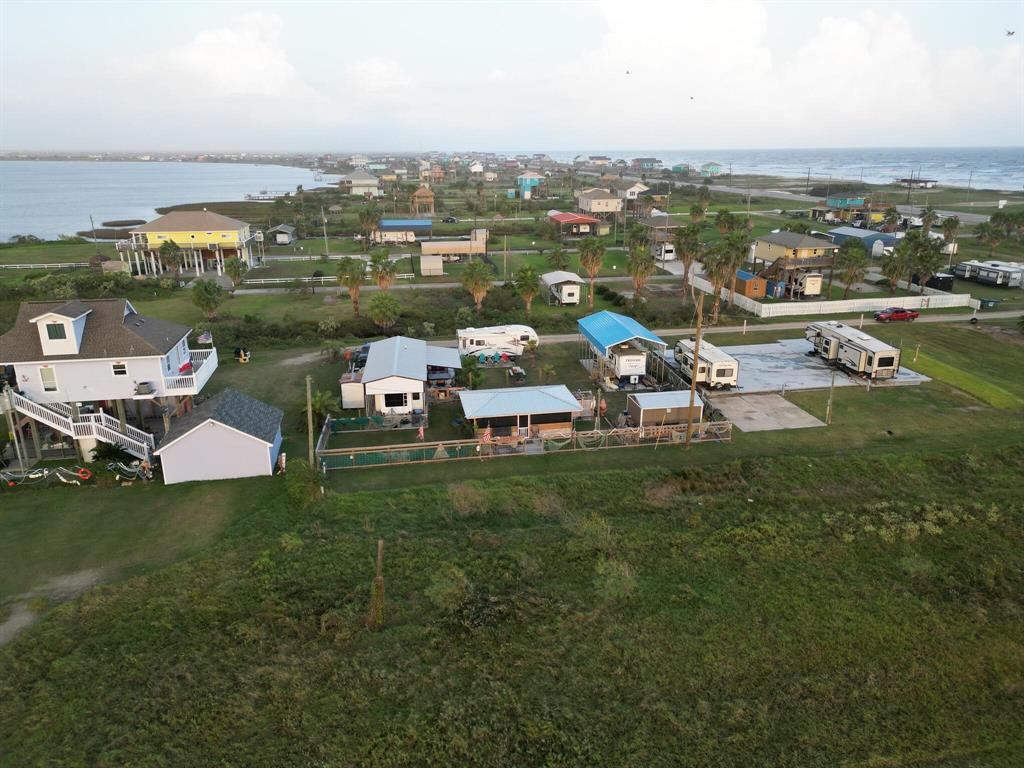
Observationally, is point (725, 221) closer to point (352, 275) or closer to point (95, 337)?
point (352, 275)

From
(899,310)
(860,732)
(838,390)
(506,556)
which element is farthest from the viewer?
(899,310)

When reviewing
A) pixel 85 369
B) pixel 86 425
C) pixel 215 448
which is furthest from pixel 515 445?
pixel 85 369

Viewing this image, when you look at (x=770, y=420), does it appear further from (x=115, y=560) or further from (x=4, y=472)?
(x=4, y=472)

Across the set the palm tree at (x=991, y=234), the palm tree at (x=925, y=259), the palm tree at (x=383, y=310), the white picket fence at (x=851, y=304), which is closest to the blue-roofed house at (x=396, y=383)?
the palm tree at (x=383, y=310)

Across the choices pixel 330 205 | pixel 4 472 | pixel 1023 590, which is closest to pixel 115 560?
pixel 4 472

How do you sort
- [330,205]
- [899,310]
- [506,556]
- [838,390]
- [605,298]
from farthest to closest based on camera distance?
[330,205] → [605,298] → [899,310] → [838,390] → [506,556]

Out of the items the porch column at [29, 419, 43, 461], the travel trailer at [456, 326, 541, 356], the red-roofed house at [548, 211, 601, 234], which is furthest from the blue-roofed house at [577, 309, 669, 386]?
the red-roofed house at [548, 211, 601, 234]
